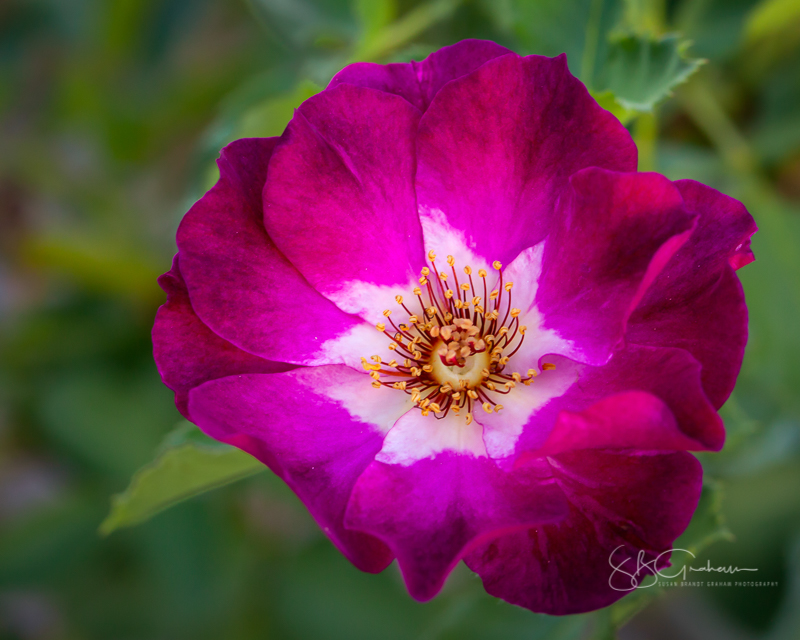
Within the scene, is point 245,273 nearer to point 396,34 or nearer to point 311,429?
point 311,429

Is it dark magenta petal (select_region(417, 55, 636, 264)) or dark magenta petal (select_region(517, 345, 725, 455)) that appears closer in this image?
dark magenta petal (select_region(517, 345, 725, 455))

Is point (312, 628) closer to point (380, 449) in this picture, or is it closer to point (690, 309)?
point (380, 449)

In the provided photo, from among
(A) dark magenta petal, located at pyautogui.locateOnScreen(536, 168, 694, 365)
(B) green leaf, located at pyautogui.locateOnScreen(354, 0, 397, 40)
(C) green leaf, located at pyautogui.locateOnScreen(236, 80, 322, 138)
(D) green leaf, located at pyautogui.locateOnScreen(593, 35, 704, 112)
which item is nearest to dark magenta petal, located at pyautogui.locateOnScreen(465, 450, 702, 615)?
(A) dark magenta petal, located at pyautogui.locateOnScreen(536, 168, 694, 365)

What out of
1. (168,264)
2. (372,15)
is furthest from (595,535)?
(168,264)

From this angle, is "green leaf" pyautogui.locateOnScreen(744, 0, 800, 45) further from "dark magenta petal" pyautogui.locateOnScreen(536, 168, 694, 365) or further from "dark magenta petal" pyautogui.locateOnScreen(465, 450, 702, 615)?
"dark magenta petal" pyautogui.locateOnScreen(465, 450, 702, 615)

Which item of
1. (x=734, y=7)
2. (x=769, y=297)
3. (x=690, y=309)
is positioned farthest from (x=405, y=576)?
(x=734, y=7)
